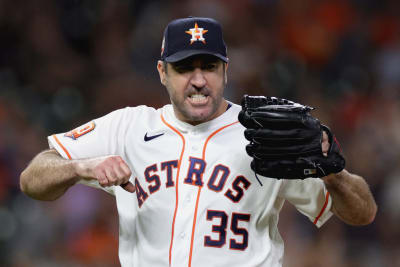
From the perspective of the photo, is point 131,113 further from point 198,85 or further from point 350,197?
point 350,197

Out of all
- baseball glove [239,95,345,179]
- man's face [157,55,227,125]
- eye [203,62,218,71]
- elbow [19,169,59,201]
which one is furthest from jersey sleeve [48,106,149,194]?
baseball glove [239,95,345,179]

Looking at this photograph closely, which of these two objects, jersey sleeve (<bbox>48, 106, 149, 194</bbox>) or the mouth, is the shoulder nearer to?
jersey sleeve (<bbox>48, 106, 149, 194</bbox>)

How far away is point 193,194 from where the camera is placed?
272 centimetres

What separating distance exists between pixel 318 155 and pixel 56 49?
490 centimetres

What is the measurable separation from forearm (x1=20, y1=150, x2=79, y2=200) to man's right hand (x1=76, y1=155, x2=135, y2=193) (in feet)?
0.57

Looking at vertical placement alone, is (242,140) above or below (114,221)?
above

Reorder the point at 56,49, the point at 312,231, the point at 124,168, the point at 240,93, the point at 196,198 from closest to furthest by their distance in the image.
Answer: the point at 124,168 < the point at 196,198 < the point at 312,231 < the point at 240,93 < the point at 56,49

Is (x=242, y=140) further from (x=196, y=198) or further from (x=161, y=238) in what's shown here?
(x=161, y=238)

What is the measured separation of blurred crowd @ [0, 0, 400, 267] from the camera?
219 inches

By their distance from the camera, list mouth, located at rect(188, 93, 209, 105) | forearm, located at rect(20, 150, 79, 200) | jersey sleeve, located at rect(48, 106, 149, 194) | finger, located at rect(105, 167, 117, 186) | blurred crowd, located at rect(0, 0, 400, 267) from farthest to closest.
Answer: blurred crowd, located at rect(0, 0, 400, 267) < jersey sleeve, located at rect(48, 106, 149, 194) < mouth, located at rect(188, 93, 209, 105) < forearm, located at rect(20, 150, 79, 200) < finger, located at rect(105, 167, 117, 186)

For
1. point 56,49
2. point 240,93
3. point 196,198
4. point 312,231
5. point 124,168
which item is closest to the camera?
point 124,168

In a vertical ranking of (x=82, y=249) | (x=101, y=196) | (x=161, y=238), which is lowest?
(x=82, y=249)

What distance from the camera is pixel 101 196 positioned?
228 inches

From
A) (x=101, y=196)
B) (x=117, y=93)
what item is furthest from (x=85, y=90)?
(x=101, y=196)
